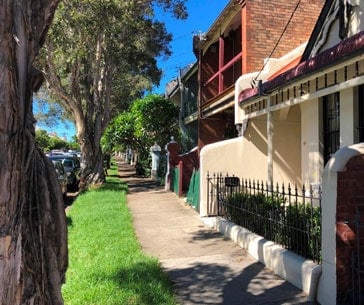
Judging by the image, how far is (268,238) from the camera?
7.82 metres

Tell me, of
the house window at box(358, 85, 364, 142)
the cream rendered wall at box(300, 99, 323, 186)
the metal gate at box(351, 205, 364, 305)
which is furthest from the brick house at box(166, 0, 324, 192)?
the metal gate at box(351, 205, 364, 305)

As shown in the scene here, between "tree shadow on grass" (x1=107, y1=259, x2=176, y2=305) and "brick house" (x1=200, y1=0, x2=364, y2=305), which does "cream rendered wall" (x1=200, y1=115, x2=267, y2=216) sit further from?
"tree shadow on grass" (x1=107, y1=259, x2=176, y2=305)

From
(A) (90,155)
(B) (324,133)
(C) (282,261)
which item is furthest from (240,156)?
(A) (90,155)

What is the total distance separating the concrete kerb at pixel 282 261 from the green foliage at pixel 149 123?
55.1 feet

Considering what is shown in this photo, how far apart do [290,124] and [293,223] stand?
6.11 m

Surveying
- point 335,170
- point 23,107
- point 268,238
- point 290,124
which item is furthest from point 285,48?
point 23,107

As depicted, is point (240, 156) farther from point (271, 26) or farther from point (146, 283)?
point (146, 283)

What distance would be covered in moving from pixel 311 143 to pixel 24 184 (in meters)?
8.62

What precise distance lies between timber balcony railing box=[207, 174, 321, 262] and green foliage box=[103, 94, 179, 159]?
13.9m

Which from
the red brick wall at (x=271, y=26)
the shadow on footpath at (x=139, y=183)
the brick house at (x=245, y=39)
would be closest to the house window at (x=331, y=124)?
the brick house at (x=245, y=39)

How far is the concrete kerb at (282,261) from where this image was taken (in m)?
5.63

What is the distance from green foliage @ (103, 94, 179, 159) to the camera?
2544 cm

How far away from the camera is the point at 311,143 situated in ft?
34.5

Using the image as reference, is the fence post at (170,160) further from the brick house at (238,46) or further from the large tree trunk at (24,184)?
the large tree trunk at (24,184)
